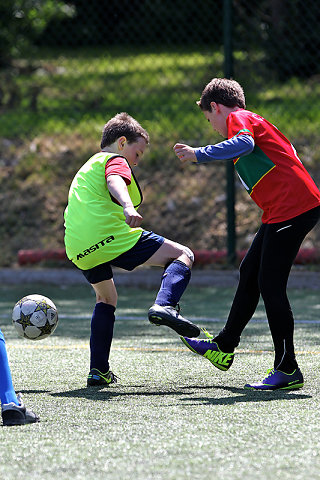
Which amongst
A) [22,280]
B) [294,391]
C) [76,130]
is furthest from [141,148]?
[76,130]

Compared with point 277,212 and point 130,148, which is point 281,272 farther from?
point 130,148

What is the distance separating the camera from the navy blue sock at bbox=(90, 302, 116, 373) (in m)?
4.85

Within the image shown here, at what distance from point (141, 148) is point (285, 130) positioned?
7054 mm

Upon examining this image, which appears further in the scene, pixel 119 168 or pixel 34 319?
pixel 34 319

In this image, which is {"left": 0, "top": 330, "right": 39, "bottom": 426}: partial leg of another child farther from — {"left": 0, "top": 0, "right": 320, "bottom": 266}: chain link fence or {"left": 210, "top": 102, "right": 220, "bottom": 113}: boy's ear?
{"left": 0, "top": 0, "right": 320, "bottom": 266}: chain link fence

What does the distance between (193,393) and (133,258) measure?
81 centimetres

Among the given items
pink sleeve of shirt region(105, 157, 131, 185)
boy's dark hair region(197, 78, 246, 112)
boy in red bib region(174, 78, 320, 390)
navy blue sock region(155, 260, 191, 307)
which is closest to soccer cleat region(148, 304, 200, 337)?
navy blue sock region(155, 260, 191, 307)

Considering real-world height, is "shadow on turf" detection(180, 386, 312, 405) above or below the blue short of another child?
below

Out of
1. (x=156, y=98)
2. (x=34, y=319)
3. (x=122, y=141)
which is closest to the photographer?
(x=122, y=141)

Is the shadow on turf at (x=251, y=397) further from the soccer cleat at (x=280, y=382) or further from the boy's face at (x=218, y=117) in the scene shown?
the boy's face at (x=218, y=117)

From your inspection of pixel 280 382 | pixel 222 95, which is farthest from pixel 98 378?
pixel 222 95

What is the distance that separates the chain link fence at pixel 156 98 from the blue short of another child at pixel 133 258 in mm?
5428

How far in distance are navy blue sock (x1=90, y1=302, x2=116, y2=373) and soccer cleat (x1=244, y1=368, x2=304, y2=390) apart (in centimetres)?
80

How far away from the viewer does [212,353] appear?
4.86 meters
